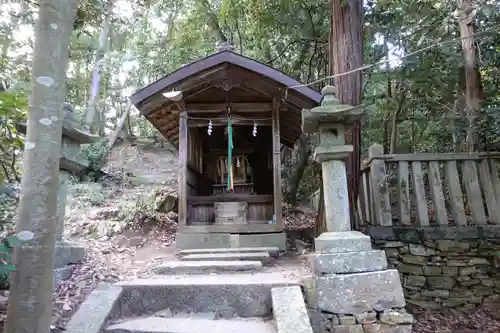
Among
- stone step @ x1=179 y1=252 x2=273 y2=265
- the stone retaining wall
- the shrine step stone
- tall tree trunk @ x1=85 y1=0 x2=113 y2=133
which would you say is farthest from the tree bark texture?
tall tree trunk @ x1=85 y1=0 x2=113 y2=133

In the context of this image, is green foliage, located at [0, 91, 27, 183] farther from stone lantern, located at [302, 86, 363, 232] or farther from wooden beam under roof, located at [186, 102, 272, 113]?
wooden beam under roof, located at [186, 102, 272, 113]

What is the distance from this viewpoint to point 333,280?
3527 millimetres

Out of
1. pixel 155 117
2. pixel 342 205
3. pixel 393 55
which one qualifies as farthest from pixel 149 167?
pixel 342 205

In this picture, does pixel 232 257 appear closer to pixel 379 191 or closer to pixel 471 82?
pixel 379 191

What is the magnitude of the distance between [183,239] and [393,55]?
6.00 m

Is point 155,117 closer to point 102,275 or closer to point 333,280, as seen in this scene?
point 102,275

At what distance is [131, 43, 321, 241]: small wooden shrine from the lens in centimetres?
641

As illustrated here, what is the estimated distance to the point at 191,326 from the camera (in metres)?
3.21

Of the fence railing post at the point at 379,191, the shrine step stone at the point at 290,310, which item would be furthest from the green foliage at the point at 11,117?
the fence railing post at the point at 379,191

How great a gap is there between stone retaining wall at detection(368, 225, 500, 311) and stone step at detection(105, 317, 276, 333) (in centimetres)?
277

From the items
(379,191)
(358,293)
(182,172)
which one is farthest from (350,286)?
(182,172)

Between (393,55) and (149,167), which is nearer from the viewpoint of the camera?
(393,55)

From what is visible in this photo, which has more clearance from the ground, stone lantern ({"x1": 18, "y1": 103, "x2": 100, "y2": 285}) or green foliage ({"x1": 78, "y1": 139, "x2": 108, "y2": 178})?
green foliage ({"x1": 78, "y1": 139, "x2": 108, "y2": 178})

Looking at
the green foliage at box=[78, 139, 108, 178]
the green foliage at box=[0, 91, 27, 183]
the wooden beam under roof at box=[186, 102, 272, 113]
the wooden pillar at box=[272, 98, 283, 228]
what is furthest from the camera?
the green foliage at box=[78, 139, 108, 178]
